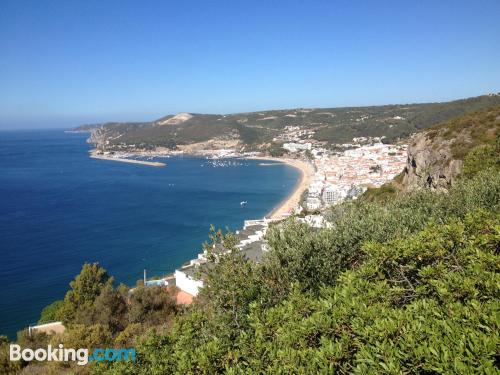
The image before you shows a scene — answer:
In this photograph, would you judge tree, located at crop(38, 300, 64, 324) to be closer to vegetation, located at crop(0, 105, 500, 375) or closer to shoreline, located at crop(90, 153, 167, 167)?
vegetation, located at crop(0, 105, 500, 375)

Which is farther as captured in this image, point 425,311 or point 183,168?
point 183,168

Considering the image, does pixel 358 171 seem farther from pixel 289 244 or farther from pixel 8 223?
pixel 289 244

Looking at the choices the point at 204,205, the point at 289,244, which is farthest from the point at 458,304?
the point at 204,205

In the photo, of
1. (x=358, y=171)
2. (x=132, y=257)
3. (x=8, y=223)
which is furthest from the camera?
(x=358, y=171)

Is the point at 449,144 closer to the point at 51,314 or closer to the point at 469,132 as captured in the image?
the point at 469,132

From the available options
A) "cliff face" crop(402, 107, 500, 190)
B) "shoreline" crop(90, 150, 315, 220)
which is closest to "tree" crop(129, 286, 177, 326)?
"shoreline" crop(90, 150, 315, 220)

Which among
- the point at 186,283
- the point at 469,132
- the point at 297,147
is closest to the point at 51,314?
the point at 186,283
